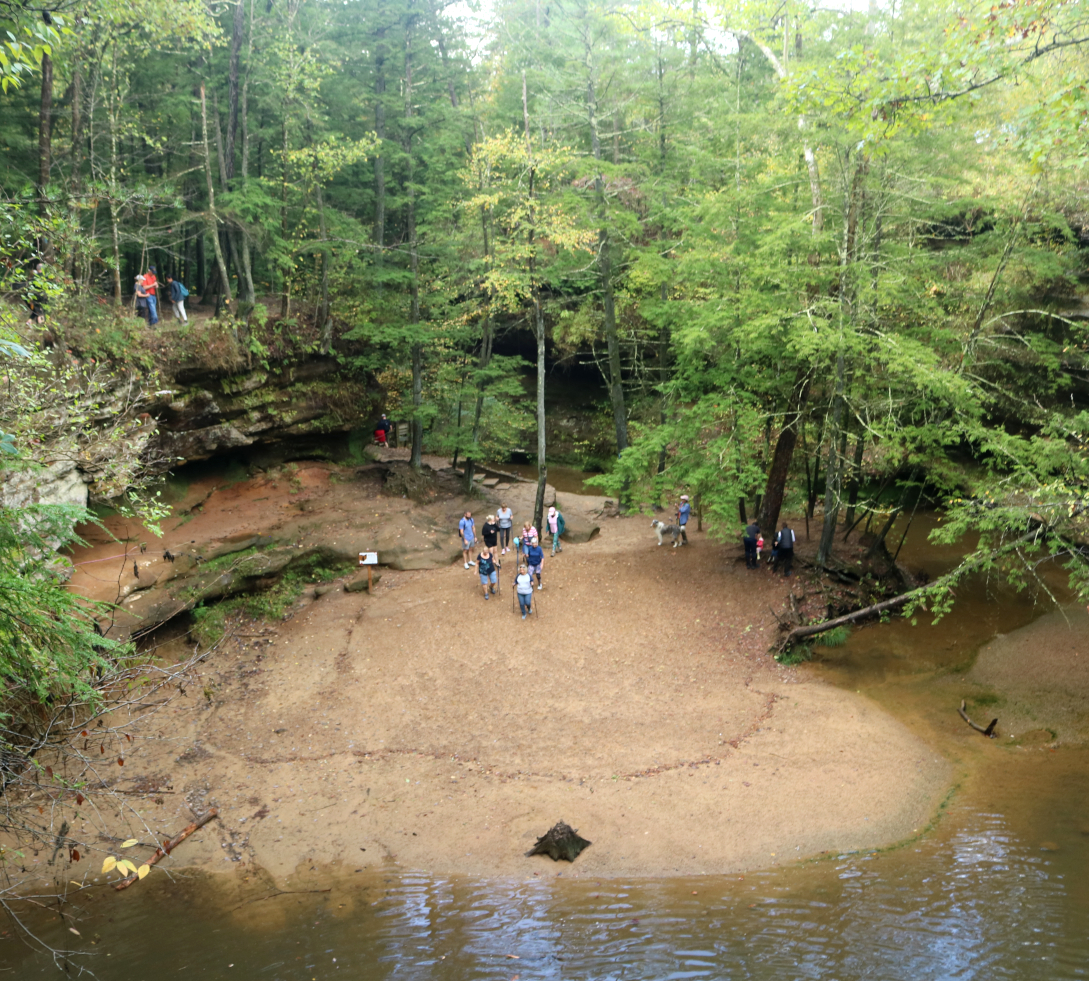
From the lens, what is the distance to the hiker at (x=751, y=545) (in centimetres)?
1772

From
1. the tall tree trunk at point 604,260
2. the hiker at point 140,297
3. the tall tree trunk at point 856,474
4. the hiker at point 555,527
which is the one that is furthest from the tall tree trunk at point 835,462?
the hiker at point 140,297

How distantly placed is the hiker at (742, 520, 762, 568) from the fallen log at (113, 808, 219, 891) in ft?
43.1

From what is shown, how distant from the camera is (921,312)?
15.0m

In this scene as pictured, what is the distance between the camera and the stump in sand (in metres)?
9.07

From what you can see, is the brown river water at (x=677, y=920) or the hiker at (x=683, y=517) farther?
the hiker at (x=683, y=517)

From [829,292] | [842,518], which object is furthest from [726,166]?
[842,518]

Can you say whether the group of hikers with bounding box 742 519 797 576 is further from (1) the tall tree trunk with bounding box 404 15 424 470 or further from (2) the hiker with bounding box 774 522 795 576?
(1) the tall tree trunk with bounding box 404 15 424 470

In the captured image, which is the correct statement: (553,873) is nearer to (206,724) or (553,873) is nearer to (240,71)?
(206,724)

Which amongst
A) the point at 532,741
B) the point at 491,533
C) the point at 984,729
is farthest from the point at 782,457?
the point at 532,741

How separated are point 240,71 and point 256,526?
1475 centimetres

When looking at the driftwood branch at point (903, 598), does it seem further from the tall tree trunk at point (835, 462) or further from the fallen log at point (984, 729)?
the fallen log at point (984, 729)

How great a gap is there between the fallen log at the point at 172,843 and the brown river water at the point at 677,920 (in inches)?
8.1

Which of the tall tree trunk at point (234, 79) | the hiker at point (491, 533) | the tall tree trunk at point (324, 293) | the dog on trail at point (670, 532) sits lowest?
the dog on trail at point (670, 532)

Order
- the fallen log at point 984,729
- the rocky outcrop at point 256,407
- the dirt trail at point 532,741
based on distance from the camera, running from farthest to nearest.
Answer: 1. the rocky outcrop at point 256,407
2. the fallen log at point 984,729
3. the dirt trail at point 532,741
